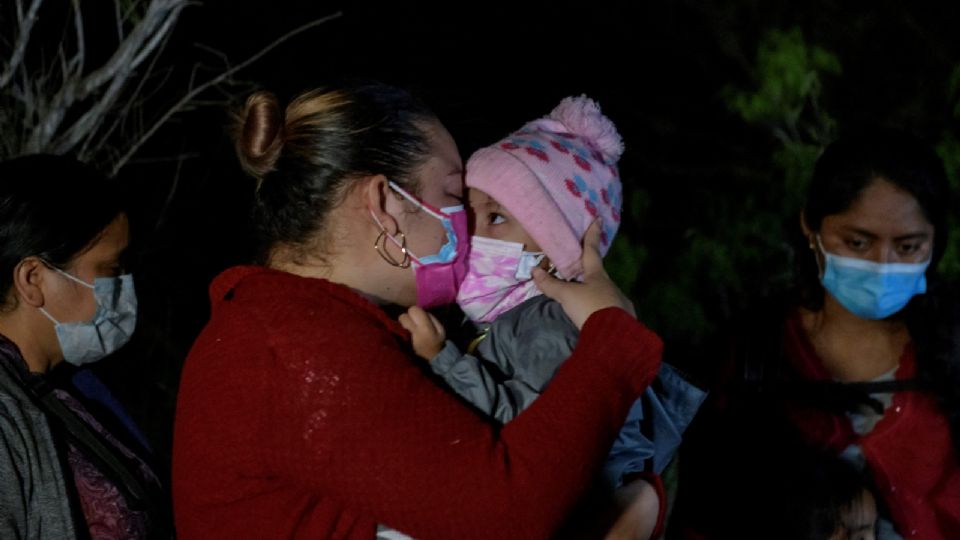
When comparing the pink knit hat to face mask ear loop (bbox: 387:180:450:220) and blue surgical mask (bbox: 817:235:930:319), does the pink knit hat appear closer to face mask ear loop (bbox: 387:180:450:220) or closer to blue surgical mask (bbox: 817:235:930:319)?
face mask ear loop (bbox: 387:180:450:220)

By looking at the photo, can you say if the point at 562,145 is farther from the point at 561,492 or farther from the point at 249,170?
the point at 561,492

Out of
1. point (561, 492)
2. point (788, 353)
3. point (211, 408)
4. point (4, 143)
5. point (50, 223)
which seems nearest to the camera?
point (561, 492)

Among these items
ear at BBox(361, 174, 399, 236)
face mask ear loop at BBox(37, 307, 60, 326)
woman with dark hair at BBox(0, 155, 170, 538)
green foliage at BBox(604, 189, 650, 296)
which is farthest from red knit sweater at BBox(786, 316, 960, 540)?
face mask ear loop at BBox(37, 307, 60, 326)

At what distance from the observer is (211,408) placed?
1751 mm

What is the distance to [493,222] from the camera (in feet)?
7.69

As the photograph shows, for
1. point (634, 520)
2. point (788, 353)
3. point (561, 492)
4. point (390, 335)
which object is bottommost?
point (788, 353)

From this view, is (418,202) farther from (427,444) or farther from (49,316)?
(49,316)

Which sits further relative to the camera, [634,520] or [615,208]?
[615,208]

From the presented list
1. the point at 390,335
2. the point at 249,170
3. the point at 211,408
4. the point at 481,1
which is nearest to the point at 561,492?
the point at 390,335

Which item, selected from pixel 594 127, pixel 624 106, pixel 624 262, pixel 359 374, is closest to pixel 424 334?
pixel 359 374

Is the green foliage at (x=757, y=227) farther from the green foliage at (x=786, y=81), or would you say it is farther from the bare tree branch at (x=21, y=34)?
the bare tree branch at (x=21, y=34)

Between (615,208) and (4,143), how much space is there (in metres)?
2.38

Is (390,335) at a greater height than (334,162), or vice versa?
(334,162)

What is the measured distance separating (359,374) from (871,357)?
6.96ft
